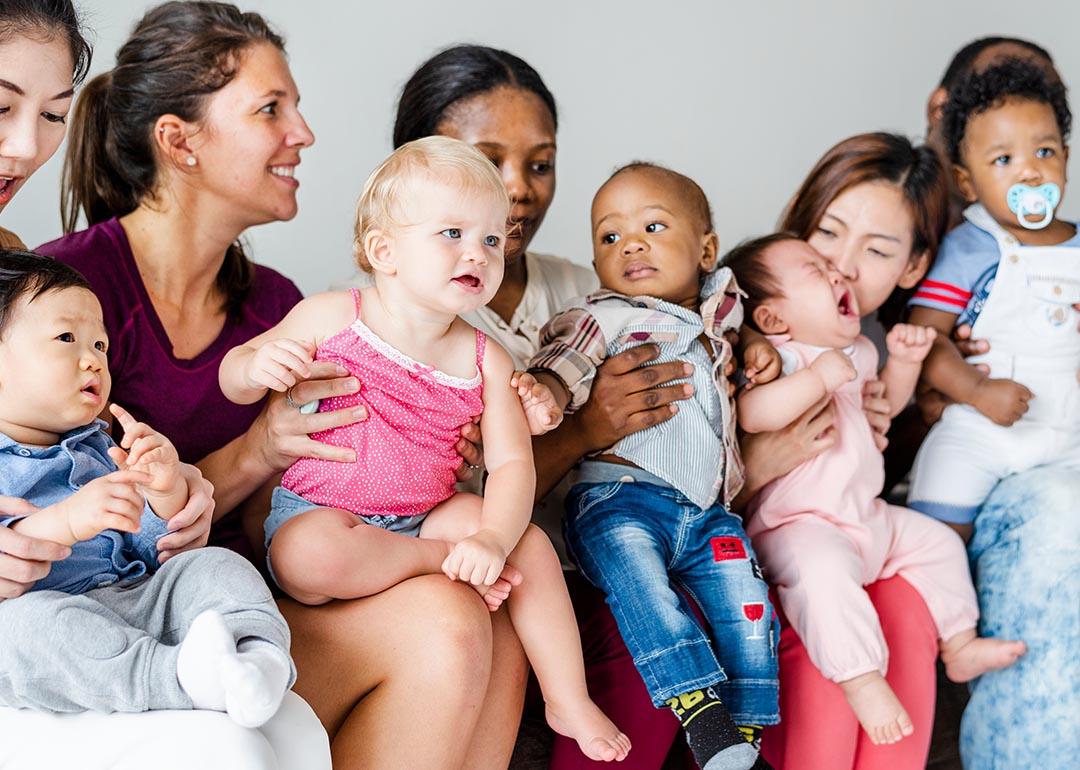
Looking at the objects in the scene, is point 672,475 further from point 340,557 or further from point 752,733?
point 340,557

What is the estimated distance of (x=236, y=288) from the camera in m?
2.31

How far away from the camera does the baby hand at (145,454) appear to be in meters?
1.58

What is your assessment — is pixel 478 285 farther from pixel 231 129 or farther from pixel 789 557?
pixel 789 557

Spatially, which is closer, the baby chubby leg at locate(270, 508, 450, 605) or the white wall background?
the baby chubby leg at locate(270, 508, 450, 605)

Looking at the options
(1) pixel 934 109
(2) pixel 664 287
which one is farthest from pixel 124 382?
(1) pixel 934 109

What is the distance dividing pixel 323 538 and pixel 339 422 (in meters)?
0.18

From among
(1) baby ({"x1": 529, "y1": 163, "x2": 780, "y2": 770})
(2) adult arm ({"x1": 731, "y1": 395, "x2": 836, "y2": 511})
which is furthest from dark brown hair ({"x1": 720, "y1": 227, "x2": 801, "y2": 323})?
(2) adult arm ({"x1": 731, "y1": 395, "x2": 836, "y2": 511})

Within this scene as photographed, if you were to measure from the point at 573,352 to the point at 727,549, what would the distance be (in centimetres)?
42

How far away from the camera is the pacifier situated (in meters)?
2.47

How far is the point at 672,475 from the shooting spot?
212 cm

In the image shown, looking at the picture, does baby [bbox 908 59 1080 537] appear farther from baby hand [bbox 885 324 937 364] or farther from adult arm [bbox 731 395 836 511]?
adult arm [bbox 731 395 836 511]

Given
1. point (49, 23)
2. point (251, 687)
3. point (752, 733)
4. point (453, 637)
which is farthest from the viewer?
point (752, 733)

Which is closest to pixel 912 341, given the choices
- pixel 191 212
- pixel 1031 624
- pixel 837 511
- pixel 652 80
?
pixel 837 511

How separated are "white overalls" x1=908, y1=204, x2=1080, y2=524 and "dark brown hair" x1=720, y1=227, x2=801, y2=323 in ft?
1.50
